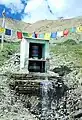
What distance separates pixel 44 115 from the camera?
78.6 feet

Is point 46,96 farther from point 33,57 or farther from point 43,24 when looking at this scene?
point 43,24

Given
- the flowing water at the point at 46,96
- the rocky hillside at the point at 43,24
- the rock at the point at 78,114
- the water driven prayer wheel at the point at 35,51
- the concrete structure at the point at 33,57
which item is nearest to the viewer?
the rock at the point at 78,114

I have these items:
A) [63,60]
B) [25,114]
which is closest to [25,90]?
[25,114]

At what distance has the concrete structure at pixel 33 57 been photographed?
28.2m

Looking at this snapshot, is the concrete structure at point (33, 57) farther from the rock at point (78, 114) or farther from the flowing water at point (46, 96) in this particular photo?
the rock at point (78, 114)

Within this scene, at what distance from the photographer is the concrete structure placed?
28203 mm

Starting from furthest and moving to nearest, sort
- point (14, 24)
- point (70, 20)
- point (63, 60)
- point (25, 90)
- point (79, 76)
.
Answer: point (14, 24) → point (70, 20) → point (63, 60) → point (79, 76) → point (25, 90)

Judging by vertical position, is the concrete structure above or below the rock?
above

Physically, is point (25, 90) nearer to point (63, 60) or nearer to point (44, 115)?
point (44, 115)

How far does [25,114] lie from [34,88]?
2.35 metres

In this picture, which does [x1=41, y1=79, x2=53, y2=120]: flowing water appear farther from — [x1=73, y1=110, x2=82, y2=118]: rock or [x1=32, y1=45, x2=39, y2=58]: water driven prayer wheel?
[x1=32, y1=45, x2=39, y2=58]: water driven prayer wheel

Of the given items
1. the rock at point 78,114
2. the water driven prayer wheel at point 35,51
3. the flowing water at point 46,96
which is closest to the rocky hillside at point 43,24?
the water driven prayer wheel at point 35,51

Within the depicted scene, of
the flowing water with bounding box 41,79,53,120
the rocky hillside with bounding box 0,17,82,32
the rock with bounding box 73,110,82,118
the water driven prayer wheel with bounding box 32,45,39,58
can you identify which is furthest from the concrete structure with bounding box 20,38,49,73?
the rocky hillside with bounding box 0,17,82,32

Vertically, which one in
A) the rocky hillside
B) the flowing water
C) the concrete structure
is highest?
the rocky hillside
